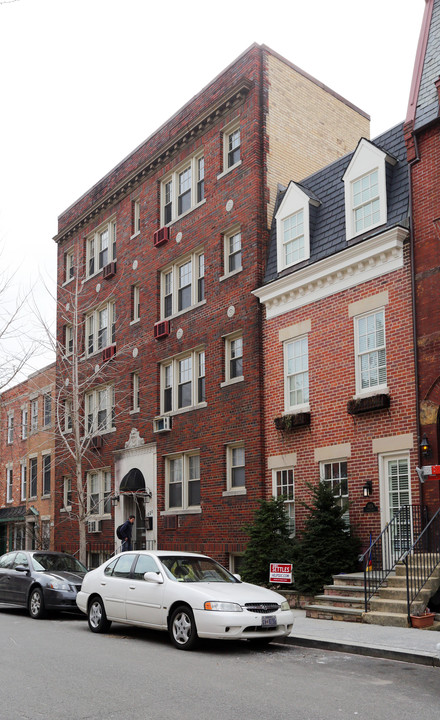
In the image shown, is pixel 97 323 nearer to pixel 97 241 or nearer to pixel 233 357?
pixel 97 241

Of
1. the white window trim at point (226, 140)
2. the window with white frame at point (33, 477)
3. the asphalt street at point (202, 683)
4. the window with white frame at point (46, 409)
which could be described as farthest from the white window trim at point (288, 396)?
the window with white frame at point (33, 477)

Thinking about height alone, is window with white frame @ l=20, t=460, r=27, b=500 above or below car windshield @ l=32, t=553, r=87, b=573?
above

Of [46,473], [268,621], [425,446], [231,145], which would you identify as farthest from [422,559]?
[46,473]

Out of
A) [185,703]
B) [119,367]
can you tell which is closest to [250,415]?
[119,367]

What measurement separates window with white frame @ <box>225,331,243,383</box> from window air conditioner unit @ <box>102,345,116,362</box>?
6597 mm

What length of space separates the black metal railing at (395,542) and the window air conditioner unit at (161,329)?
10484mm

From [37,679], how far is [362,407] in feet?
31.8

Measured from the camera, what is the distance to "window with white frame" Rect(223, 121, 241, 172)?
868 inches

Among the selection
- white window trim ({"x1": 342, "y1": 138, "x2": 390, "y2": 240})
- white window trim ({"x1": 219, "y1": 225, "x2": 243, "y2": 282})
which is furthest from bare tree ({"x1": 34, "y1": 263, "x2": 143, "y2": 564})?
white window trim ({"x1": 342, "y1": 138, "x2": 390, "y2": 240})

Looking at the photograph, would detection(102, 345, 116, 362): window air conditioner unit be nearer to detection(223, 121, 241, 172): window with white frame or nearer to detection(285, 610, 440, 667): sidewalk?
detection(223, 121, 241, 172): window with white frame

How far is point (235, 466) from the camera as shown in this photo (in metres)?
20.5

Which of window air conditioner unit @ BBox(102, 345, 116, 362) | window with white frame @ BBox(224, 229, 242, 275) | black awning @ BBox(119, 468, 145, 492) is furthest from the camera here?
window air conditioner unit @ BBox(102, 345, 116, 362)

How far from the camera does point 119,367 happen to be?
2628 centimetres

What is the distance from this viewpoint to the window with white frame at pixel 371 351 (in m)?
16.5
